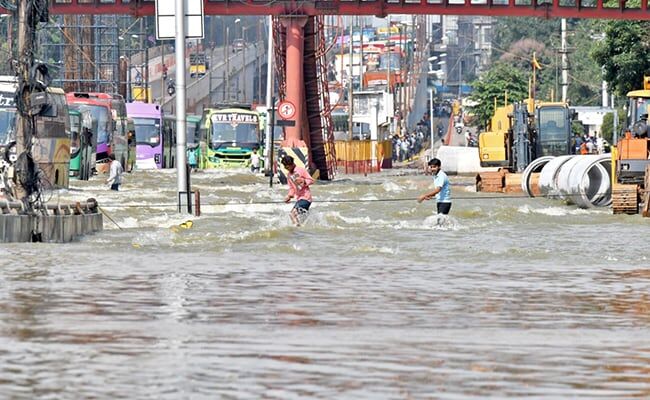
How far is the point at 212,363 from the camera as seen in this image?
11.4 meters

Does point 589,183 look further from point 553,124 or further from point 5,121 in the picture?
point 553,124

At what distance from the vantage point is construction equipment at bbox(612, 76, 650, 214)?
116 feet

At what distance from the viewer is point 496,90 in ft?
379

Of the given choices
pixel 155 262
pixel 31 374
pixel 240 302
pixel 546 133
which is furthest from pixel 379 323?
pixel 546 133

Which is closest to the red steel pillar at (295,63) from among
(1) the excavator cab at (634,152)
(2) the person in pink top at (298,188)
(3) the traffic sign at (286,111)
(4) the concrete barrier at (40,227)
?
(3) the traffic sign at (286,111)

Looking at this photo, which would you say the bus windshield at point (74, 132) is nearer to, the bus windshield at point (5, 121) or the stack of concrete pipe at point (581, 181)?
the bus windshield at point (5, 121)

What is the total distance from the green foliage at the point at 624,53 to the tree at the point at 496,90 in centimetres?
4263

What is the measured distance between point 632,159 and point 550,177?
754 cm

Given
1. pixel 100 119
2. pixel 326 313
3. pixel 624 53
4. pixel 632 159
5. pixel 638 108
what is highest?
pixel 624 53

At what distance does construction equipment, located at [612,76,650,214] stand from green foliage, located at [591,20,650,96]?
30.1 m

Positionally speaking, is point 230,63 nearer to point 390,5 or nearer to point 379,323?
point 390,5

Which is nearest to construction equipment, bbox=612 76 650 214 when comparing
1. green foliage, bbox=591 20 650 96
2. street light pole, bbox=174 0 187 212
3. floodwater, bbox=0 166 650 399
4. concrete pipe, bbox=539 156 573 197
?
concrete pipe, bbox=539 156 573 197

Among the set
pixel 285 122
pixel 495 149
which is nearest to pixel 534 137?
pixel 495 149

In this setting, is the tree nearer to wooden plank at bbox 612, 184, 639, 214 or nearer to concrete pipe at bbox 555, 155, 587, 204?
concrete pipe at bbox 555, 155, 587, 204
